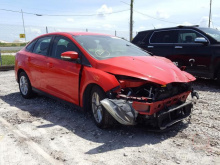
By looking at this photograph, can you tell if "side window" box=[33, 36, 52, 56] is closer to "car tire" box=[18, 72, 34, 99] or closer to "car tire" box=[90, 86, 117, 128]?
"car tire" box=[18, 72, 34, 99]

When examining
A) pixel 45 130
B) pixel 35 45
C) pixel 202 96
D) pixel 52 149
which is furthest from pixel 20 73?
pixel 202 96

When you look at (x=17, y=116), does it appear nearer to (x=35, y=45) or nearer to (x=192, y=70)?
(x=35, y=45)

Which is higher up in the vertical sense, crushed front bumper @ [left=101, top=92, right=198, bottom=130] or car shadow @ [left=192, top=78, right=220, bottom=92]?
crushed front bumper @ [left=101, top=92, right=198, bottom=130]

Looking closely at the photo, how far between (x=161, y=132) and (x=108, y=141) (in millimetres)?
814

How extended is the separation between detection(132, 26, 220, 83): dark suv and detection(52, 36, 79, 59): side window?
3.83 meters

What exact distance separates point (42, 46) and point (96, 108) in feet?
7.53

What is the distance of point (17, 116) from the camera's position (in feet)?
14.6

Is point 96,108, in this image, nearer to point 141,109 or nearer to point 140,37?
point 141,109

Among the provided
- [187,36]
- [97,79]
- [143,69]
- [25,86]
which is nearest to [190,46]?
[187,36]

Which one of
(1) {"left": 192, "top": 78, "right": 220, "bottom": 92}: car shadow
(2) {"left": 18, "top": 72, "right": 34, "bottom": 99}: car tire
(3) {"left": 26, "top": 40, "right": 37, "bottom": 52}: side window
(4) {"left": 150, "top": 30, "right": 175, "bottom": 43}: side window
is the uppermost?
(4) {"left": 150, "top": 30, "right": 175, "bottom": 43}: side window

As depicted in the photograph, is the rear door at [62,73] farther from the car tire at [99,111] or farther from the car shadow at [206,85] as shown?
the car shadow at [206,85]

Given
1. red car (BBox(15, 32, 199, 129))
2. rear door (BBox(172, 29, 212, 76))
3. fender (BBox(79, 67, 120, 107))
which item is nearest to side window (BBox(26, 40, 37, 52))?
red car (BBox(15, 32, 199, 129))

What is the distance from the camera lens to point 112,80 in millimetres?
3316

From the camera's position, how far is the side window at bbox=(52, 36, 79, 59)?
14.0ft
